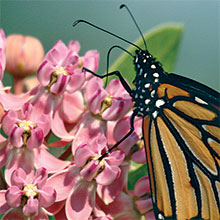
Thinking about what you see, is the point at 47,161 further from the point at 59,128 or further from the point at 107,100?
the point at 107,100

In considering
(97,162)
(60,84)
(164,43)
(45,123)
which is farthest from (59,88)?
(164,43)

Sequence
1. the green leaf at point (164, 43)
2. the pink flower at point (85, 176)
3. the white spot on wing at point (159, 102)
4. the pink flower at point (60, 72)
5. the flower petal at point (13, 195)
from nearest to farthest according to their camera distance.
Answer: the flower petal at point (13, 195), the pink flower at point (85, 176), the pink flower at point (60, 72), the white spot on wing at point (159, 102), the green leaf at point (164, 43)

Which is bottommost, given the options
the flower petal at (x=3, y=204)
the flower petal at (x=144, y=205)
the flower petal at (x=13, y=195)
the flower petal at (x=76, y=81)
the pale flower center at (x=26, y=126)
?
the flower petal at (x=144, y=205)

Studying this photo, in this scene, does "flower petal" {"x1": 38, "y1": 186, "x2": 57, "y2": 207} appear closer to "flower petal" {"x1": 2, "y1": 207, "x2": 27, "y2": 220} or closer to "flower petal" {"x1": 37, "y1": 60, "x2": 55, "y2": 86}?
"flower petal" {"x1": 2, "y1": 207, "x2": 27, "y2": 220}

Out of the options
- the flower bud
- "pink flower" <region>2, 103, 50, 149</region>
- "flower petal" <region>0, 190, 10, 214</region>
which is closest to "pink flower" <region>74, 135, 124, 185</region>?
"pink flower" <region>2, 103, 50, 149</region>

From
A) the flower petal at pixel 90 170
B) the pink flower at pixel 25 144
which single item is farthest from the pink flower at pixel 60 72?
the flower petal at pixel 90 170

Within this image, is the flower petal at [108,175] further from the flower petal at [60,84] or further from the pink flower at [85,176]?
the flower petal at [60,84]
